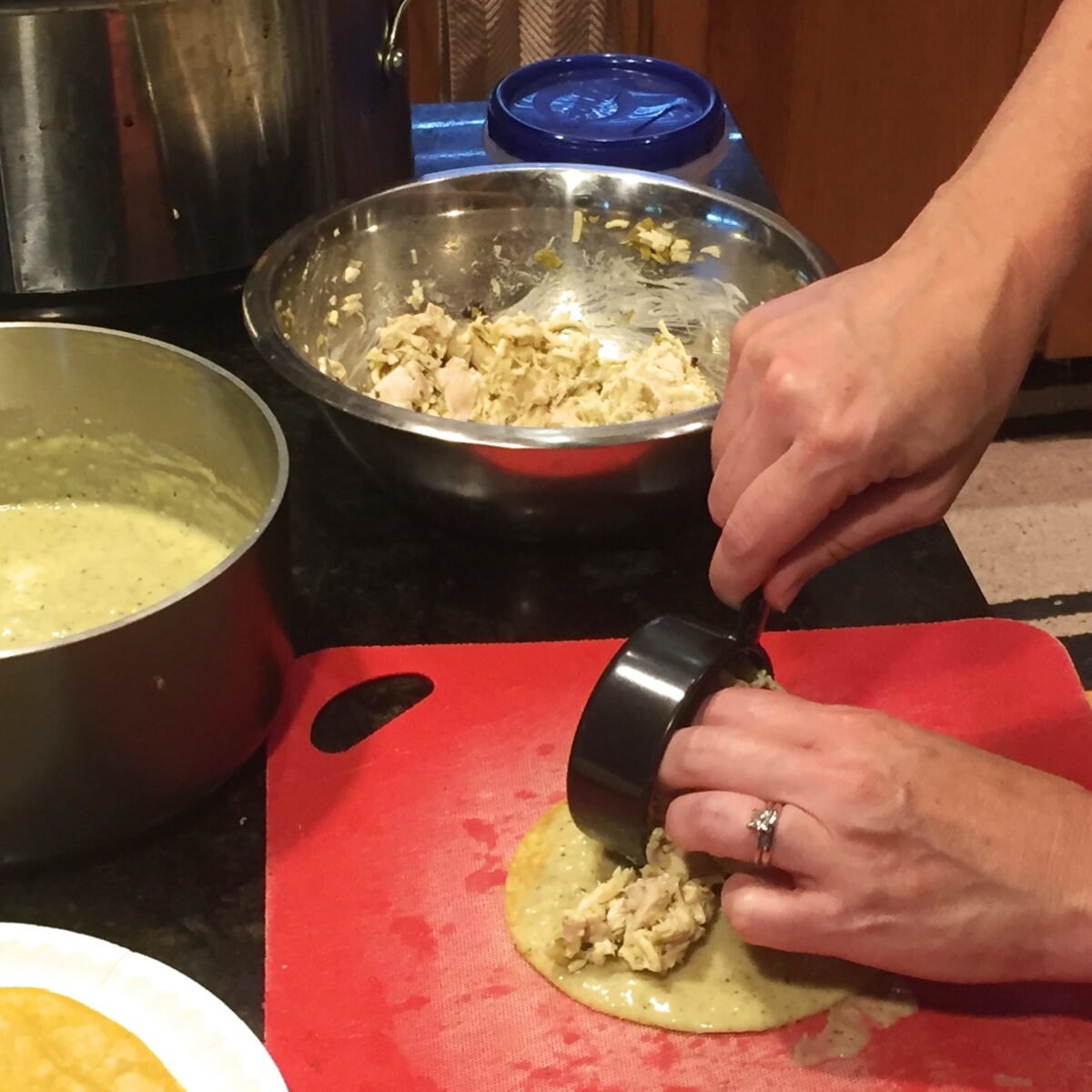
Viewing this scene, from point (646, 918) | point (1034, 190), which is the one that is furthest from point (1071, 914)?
point (1034, 190)

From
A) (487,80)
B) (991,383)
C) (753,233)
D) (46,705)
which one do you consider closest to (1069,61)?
(991,383)

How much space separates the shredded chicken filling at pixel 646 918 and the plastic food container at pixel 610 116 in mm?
868

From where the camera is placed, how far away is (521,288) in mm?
1378

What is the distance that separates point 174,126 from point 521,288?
0.37 metres

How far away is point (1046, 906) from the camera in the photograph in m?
0.75

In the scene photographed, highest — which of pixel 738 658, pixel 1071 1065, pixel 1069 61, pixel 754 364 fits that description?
pixel 1069 61

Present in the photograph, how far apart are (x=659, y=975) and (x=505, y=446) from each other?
1.24 feet

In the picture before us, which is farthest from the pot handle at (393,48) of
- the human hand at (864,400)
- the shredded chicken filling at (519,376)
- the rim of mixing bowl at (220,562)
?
the human hand at (864,400)

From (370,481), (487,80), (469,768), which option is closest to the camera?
(469,768)

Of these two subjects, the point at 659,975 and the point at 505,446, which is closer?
the point at 659,975

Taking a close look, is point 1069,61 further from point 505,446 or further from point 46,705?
point 46,705

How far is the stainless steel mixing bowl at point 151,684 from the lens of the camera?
729 mm

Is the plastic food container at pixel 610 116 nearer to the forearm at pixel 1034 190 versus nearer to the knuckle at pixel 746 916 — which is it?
the forearm at pixel 1034 190

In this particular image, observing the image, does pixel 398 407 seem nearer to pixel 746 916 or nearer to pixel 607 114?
pixel 746 916
